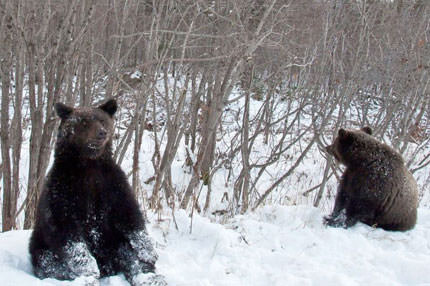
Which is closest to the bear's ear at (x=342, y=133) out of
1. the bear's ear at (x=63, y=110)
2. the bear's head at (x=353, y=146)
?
the bear's head at (x=353, y=146)

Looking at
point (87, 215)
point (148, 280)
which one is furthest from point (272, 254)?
point (87, 215)

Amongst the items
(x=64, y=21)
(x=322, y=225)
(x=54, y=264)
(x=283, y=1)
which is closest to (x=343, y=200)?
(x=322, y=225)

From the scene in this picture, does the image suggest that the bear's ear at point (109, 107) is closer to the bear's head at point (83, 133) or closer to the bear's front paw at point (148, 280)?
the bear's head at point (83, 133)

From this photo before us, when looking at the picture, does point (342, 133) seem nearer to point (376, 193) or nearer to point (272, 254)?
point (376, 193)

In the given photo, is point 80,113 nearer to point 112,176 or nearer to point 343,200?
point 112,176

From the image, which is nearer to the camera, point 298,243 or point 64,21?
point 298,243

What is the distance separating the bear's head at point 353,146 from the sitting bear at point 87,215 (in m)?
3.02

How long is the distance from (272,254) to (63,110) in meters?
2.29

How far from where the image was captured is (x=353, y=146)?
531 centimetres

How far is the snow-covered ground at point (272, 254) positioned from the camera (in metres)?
3.40

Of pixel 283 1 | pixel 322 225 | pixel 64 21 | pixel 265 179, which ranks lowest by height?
pixel 265 179

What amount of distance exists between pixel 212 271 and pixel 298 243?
3.66 feet

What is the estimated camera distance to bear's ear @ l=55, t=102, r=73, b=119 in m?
3.43

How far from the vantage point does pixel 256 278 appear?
11.4 feet
